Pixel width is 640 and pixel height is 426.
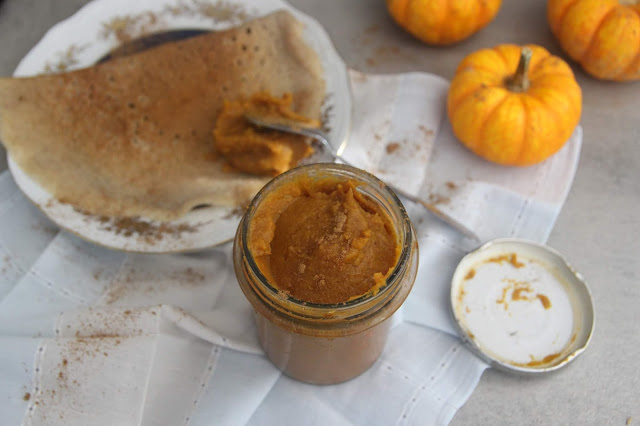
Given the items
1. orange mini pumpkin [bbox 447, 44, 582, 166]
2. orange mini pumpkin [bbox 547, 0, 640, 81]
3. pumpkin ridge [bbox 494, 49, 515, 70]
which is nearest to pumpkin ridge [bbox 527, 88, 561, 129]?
orange mini pumpkin [bbox 447, 44, 582, 166]

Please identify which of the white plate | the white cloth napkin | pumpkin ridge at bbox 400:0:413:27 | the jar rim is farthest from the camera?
pumpkin ridge at bbox 400:0:413:27

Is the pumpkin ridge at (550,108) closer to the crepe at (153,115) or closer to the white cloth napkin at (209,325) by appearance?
the white cloth napkin at (209,325)

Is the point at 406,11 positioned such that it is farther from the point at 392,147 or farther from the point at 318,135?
the point at 318,135

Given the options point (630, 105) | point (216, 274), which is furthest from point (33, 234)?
point (630, 105)

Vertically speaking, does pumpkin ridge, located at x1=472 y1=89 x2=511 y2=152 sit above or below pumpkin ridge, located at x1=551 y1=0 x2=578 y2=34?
below

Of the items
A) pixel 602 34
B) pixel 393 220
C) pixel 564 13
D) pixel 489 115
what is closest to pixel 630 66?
pixel 602 34

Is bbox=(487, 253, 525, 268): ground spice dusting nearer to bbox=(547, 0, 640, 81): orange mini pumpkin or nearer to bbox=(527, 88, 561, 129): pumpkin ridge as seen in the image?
bbox=(527, 88, 561, 129): pumpkin ridge
